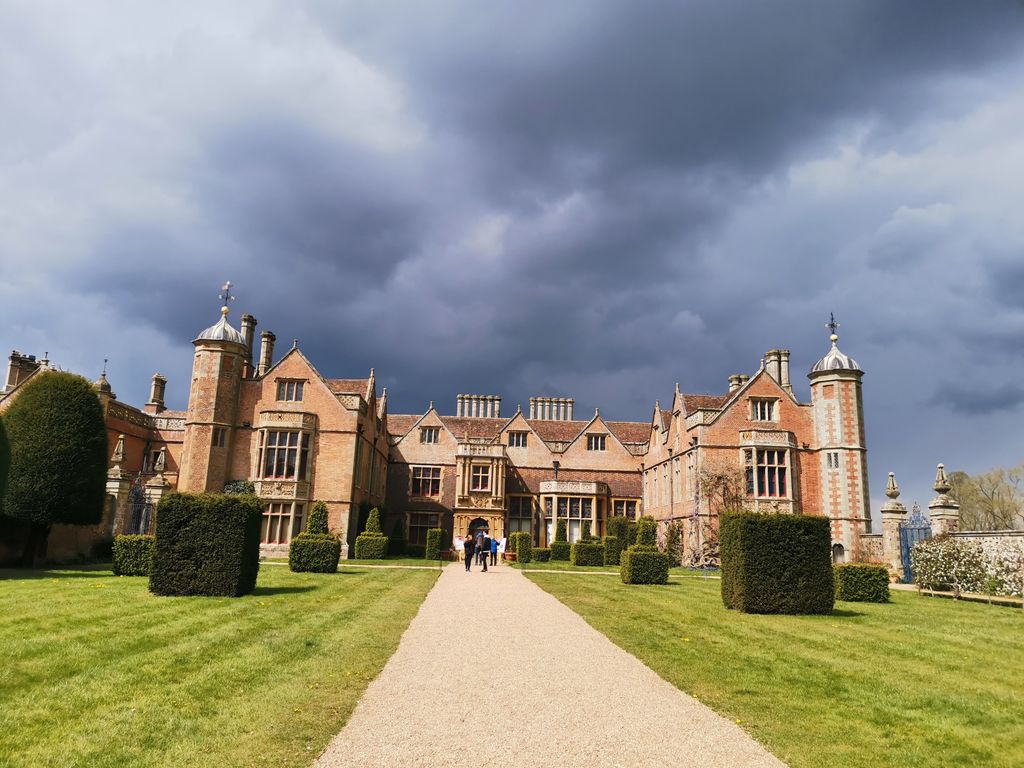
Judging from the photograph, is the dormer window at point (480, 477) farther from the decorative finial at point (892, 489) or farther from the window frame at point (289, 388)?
the decorative finial at point (892, 489)

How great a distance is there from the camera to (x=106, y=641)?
356 inches

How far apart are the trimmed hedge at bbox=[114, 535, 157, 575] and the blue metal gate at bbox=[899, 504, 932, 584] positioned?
1052 inches

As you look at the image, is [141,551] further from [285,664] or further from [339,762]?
[339,762]

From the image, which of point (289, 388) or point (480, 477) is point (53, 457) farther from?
point (480, 477)

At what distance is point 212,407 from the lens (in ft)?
111

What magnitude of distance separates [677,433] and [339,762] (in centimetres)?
3533

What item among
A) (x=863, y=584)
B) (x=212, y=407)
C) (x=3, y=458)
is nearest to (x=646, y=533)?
(x=863, y=584)

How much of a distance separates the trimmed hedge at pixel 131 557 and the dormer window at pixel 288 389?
16.4m

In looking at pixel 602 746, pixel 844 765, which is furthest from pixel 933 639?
pixel 602 746

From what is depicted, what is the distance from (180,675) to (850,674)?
8.12m

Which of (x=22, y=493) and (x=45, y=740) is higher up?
(x=22, y=493)

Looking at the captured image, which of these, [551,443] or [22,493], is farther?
[551,443]

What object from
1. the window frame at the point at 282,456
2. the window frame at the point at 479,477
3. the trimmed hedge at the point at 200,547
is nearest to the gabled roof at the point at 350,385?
the window frame at the point at 282,456

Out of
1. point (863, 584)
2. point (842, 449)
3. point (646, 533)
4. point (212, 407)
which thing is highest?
point (212, 407)
